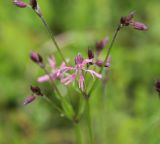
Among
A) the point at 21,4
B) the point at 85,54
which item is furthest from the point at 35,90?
the point at 85,54

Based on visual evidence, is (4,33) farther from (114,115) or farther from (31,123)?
(114,115)

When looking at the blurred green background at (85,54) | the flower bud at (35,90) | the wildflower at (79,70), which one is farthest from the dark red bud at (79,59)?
the blurred green background at (85,54)

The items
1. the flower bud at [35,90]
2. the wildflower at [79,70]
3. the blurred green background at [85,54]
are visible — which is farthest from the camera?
the blurred green background at [85,54]

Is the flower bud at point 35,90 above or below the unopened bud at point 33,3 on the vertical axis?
below

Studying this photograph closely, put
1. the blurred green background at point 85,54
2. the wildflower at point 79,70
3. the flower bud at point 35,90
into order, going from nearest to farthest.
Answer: the wildflower at point 79,70 < the flower bud at point 35,90 < the blurred green background at point 85,54

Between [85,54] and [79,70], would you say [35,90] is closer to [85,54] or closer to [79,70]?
[79,70]

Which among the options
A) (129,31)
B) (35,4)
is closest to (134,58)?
(129,31)

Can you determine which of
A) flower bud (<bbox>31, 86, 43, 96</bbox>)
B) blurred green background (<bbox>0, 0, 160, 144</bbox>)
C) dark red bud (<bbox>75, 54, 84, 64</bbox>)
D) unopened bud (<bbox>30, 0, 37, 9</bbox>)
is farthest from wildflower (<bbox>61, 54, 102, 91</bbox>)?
blurred green background (<bbox>0, 0, 160, 144</bbox>)

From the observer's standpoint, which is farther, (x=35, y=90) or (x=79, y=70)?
(x=35, y=90)

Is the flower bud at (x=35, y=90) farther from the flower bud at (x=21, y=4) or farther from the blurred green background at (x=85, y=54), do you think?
the blurred green background at (x=85, y=54)
